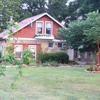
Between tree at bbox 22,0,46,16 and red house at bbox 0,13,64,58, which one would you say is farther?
tree at bbox 22,0,46,16

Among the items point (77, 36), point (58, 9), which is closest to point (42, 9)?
point (58, 9)

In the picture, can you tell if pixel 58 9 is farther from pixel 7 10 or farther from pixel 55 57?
pixel 55 57

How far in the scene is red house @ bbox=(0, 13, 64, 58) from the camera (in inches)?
1124

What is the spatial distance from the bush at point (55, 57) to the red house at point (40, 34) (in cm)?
153

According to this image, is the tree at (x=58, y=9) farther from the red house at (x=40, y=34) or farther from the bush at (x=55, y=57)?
the bush at (x=55, y=57)

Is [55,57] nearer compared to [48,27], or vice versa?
[55,57]

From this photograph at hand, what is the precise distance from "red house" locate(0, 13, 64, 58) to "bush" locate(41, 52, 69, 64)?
5.02 ft

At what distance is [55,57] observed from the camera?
27.4m

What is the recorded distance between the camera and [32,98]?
796 centimetres

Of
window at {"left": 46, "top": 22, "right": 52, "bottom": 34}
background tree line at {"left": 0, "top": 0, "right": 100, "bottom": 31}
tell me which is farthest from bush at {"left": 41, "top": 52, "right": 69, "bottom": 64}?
background tree line at {"left": 0, "top": 0, "right": 100, "bottom": 31}

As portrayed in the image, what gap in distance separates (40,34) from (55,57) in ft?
11.1

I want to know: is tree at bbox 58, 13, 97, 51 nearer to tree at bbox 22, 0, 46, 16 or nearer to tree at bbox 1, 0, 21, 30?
tree at bbox 1, 0, 21, 30

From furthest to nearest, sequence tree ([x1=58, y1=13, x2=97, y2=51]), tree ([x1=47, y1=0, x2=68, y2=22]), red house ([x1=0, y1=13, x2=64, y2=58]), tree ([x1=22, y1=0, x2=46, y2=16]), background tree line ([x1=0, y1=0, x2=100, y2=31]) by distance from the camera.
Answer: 1. tree ([x1=22, y1=0, x2=46, y2=16])
2. tree ([x1=47, y1=0, x2=68, y2=22])
3. background tree line ([x1=0, y1=0, x2=100, y2=31])
4. red house ([x1=0, y1=13, x2=64, y2=58])
5. tree ([x1=58, y1=13, x2=97, y2=51])

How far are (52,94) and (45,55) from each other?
61.3ft
